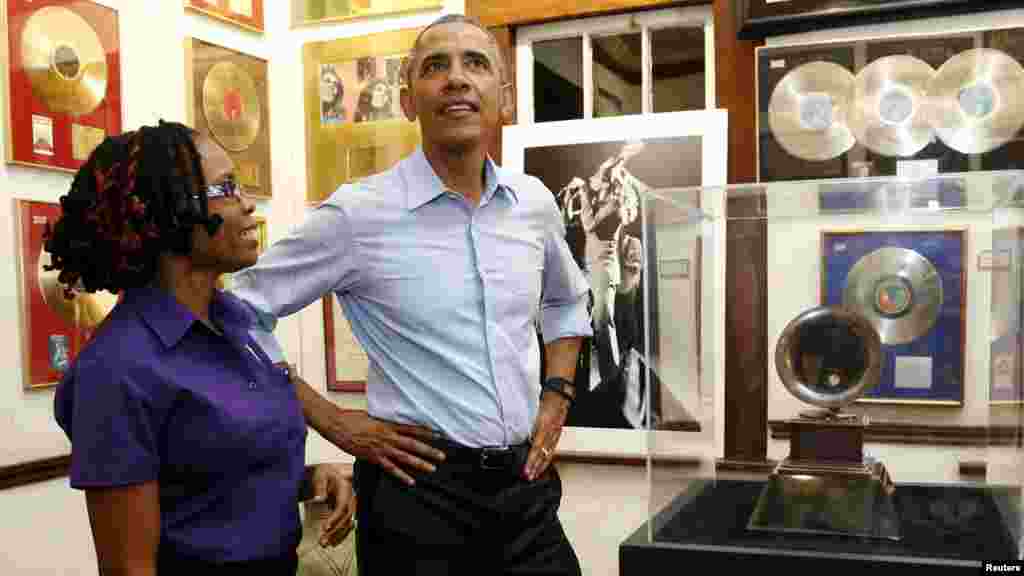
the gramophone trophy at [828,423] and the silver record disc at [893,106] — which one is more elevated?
the silver record disc at [893,106]

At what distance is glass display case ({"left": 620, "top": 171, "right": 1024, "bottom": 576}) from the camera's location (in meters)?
2.29

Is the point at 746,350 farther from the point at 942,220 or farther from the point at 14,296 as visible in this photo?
the point at 14,296

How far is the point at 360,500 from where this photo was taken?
2.12 metres

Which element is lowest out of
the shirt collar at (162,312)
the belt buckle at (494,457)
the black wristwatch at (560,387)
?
the belt buckle at (494,457)

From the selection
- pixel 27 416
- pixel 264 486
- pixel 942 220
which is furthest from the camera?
pixel 27 416

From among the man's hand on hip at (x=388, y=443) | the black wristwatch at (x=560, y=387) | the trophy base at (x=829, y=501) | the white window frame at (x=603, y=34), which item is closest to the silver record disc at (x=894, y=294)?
the trophy base at (x=829, y=501)

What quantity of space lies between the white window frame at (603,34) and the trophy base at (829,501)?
4.79 feet

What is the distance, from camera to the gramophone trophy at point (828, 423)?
7.57 feet

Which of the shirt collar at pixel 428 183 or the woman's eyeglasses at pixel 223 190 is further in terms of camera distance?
the shirt collar at pixel 428 183

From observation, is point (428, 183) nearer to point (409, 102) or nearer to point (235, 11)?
point (409, 102)

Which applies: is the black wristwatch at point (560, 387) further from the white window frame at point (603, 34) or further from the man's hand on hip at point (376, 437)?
the white window frame at point (603, 34)

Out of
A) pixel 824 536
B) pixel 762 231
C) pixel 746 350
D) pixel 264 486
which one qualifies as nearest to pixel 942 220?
pixel 762 231

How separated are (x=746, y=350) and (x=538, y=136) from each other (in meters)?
1.29

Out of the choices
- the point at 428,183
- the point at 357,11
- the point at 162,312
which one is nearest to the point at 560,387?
the point at 428,183
